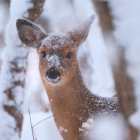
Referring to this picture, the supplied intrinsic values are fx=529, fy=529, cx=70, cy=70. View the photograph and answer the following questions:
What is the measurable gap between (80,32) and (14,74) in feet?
2.69

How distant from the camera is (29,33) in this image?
5680 mm

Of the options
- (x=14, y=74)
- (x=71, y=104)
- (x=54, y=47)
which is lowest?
(x=71, y=104)

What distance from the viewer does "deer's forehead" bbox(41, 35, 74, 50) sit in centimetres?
513

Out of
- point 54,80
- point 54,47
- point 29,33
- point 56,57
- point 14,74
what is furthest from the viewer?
point 29,33

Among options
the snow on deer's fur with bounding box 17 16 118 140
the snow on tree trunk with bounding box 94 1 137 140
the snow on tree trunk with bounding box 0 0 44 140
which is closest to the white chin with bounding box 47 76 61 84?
the snow on deer's fur with bounding box 17 16 118 140

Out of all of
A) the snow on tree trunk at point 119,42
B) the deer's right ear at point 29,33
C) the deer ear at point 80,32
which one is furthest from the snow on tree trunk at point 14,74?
the snow on tree trunk at point 119,42

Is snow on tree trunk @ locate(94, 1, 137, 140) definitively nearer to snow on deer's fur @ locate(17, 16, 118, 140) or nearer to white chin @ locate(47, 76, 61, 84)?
snow on deer's fur @ locate(17, 16, 118, 140)

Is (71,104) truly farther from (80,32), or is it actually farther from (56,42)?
(80,32)

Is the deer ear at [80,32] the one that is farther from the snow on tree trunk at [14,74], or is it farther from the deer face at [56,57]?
A: the snow on tree trunk at [14,74]

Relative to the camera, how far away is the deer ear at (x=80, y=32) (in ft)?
18.0

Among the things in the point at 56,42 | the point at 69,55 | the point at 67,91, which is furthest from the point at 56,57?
the point at 67,91

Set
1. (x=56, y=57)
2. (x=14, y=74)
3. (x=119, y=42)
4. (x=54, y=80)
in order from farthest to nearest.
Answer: (x=14, y=74) < (x=56, y=57) < (x=54, y=80) < (x=119, y=42)

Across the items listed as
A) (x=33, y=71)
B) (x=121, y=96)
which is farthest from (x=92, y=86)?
(x=121, y=96)

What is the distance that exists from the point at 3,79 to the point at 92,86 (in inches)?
290
